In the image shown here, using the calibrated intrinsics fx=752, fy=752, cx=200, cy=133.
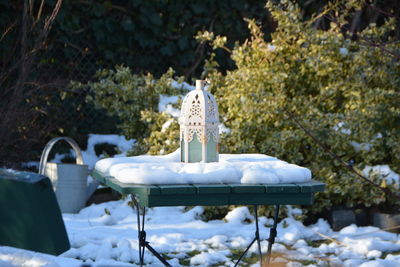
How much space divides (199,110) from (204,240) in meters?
1.68

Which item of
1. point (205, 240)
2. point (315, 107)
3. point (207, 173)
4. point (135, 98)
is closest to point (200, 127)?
point (207, 173)

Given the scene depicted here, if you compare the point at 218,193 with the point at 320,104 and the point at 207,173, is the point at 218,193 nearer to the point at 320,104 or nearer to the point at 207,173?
the point at 207,173

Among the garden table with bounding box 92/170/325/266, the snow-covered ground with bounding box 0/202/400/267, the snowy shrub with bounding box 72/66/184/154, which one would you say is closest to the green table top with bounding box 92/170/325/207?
the garden table with bounding box 92/170/325/266

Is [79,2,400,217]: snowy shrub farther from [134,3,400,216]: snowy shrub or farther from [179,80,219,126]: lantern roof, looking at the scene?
[179,80,219,126]: lantern roof

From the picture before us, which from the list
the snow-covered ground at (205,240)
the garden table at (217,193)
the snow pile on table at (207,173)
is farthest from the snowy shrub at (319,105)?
the garden table at (217,193)

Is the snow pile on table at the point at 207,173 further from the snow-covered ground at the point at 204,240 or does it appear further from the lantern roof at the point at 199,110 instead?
the snow-covered ground at the point at 204,240

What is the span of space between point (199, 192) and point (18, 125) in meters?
3.79

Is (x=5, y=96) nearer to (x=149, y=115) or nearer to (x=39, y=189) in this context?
(x=149, y=115)

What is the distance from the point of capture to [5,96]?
6.79 meters

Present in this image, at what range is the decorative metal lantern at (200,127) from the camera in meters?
3.76

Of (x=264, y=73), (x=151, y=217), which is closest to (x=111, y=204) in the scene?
(x=151, y=217)

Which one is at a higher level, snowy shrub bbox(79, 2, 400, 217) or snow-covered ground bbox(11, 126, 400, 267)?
snowy shrub bbox(79, 2, 400, 217)

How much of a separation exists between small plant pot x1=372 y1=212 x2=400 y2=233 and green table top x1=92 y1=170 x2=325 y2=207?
95.3 inches

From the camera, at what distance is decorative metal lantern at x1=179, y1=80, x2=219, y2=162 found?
3756mm
